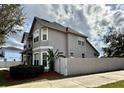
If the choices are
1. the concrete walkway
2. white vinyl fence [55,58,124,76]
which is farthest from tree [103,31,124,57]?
the concrete walkway

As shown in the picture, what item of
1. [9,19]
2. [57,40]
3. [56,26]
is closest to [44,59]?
[57,40]

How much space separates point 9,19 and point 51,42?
5382mm

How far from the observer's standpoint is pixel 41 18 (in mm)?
23453

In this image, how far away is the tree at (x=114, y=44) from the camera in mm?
28422

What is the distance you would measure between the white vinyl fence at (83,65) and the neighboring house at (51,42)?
8.80 ft

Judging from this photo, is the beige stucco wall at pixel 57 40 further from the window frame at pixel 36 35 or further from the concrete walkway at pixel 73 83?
the concrete walkway at pixel 73 83

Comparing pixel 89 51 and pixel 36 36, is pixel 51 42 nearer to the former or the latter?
pixel 36 36

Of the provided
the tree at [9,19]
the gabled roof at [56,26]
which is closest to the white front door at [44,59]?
the gabled roof at [56,26]

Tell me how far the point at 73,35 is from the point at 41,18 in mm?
4928

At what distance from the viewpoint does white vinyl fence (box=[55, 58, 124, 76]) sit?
18984 mm

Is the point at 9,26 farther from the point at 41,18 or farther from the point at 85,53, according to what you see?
the point at 85,53

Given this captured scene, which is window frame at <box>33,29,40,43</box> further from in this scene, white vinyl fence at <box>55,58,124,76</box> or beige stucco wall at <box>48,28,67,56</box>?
white vinyl fence at <box>55,58,124,76</box>

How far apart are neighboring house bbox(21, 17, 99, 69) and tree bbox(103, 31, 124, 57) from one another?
5.41 ft
